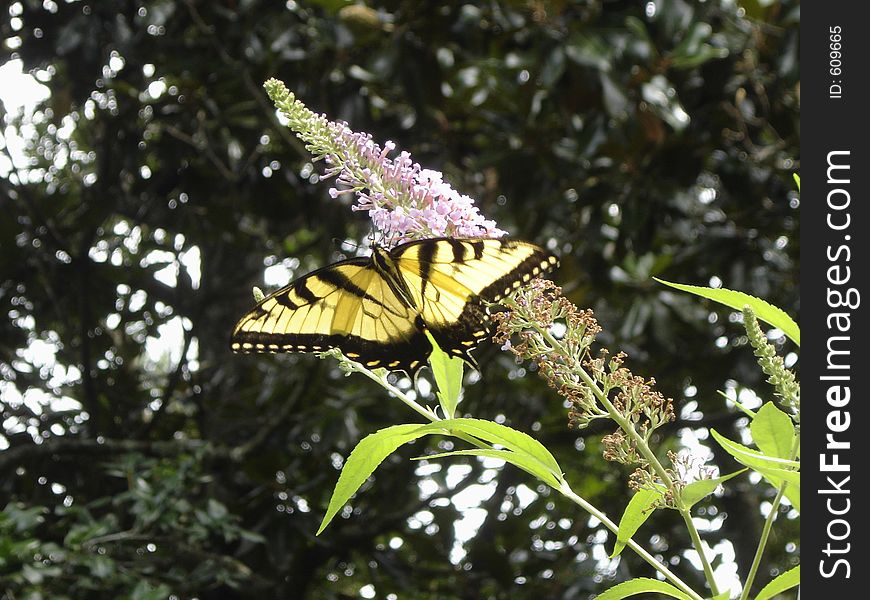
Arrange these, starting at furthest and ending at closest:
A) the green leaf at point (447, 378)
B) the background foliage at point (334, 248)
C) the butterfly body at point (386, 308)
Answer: the background foliage at point (334, 248), the butterfly body at point (386, 308), the green leaf at point (447, 378)

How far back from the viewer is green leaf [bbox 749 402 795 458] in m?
0.70

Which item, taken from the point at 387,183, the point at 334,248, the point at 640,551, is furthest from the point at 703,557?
the point at 334,248

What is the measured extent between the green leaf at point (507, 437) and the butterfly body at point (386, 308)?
25 cm

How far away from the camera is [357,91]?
313 cm

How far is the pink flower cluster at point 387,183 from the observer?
94 cm

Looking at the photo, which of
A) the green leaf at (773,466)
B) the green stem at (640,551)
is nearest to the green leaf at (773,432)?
the green leaf at (773,466)

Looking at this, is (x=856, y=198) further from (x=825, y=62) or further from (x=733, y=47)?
(x=733, y=47)

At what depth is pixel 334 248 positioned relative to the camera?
3354 mm

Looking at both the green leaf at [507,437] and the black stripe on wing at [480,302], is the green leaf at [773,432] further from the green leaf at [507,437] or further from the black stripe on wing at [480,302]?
the black stripe on wing at [480,302]

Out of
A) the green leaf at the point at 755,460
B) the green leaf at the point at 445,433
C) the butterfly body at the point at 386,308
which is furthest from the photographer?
the butterfly body at the point at 386,308

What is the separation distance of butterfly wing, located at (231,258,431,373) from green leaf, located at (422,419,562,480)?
39 cm

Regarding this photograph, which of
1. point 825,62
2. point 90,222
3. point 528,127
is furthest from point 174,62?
point 825,62

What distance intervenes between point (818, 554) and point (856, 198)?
1.02ft

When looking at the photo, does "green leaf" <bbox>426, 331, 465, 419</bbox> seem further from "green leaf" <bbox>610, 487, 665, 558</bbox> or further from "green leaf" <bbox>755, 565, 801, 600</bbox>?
"green leaf" <bbox>755, 565, 801, 600</bbox>
